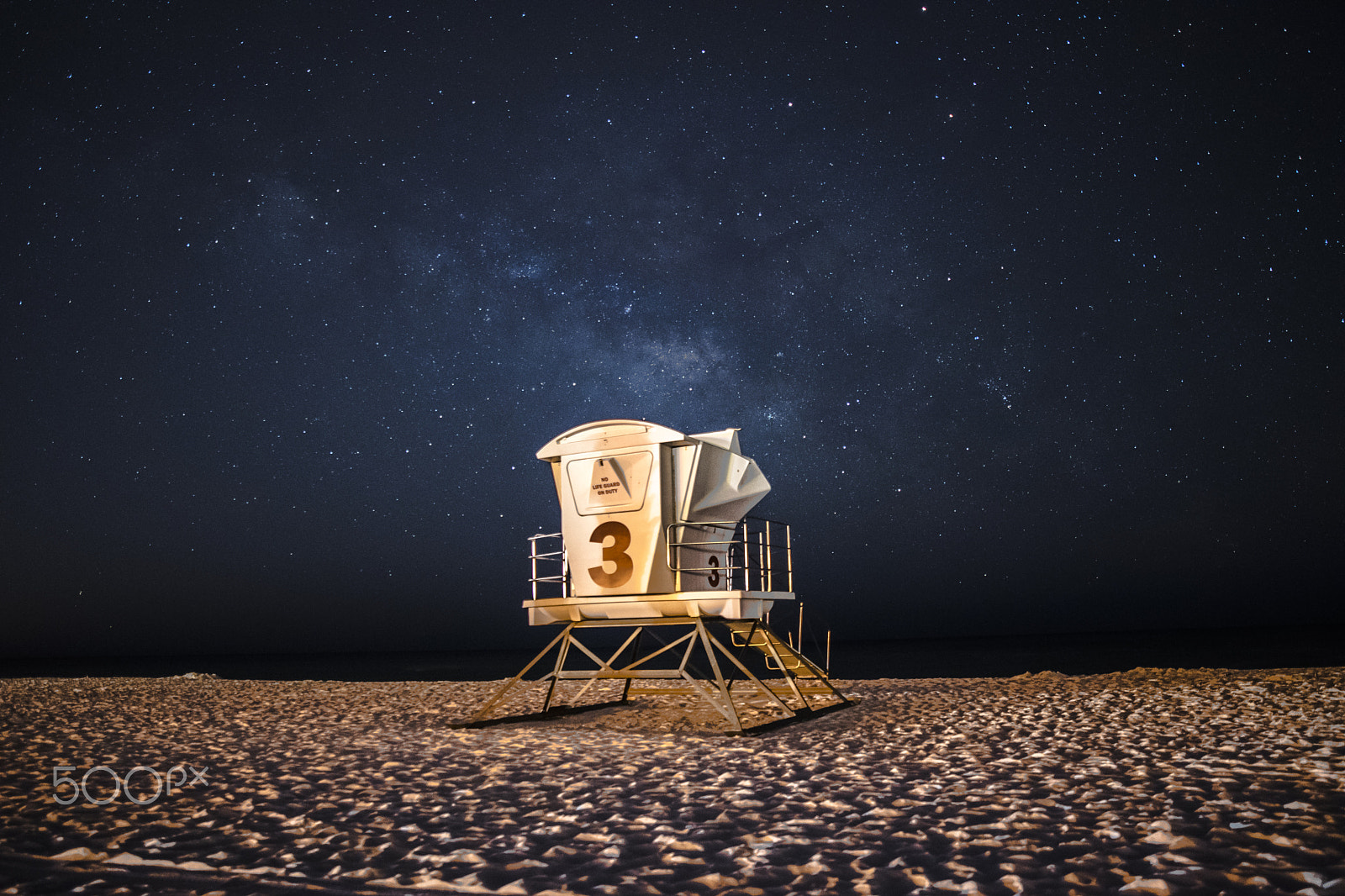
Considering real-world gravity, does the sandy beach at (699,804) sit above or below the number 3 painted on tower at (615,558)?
below

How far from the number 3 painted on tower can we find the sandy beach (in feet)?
8.01

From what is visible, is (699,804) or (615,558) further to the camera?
(615,558)

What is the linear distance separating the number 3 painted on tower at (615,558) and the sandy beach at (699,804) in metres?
2.44

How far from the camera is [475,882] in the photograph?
18.6 feet

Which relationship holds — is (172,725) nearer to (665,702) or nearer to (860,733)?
(665,702)

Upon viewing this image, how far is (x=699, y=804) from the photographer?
309 inches

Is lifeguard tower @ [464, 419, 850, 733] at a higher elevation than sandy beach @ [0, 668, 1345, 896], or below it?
higher

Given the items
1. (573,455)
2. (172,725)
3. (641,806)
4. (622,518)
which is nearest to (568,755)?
(641,806)

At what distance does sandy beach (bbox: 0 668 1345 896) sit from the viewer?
5.76 meters

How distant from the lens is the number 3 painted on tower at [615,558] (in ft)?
43.3

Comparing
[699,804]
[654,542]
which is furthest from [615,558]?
[699,804]

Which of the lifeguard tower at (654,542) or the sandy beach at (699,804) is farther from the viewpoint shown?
the lifeguard tower at (654,542)

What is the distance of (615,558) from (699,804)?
19.0 ft

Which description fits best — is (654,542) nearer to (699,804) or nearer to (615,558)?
(615,558)
